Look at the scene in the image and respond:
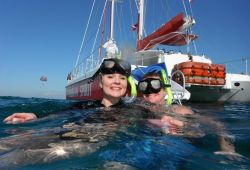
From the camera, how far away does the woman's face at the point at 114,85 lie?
407 centimetres

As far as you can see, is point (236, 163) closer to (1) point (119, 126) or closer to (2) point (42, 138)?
(1) point (119, 126)

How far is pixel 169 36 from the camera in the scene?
16641 millimetres

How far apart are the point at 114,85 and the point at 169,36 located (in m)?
13.2

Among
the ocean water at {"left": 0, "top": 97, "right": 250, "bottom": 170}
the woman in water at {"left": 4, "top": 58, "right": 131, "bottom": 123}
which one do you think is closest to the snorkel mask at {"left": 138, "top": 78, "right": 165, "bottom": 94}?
the woman in water at {"left": 4, "top": 58, "right": 131, "bottom": 123}

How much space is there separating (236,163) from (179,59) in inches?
580

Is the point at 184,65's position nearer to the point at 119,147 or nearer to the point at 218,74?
the point at 218,74

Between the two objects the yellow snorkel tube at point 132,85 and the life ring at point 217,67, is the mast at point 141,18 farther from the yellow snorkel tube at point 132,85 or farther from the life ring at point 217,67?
the yellow snorkel tube at point 132,85

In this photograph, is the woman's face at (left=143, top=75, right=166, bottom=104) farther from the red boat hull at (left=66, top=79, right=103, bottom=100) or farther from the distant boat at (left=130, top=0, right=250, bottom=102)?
the red boat hull at (left=66, top=79, right=103, bottom=100)

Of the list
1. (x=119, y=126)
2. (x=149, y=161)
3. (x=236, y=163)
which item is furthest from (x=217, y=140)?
(x=149, y=161)

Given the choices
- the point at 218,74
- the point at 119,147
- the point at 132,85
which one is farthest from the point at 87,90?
the point at 119,147

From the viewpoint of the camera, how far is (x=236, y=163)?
2484mm

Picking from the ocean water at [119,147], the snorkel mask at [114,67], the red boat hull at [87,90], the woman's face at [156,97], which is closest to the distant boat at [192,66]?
the red boat hull at [87,90]

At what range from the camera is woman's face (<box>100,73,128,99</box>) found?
4070mm

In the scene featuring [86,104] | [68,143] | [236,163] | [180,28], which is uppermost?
[180,28]
